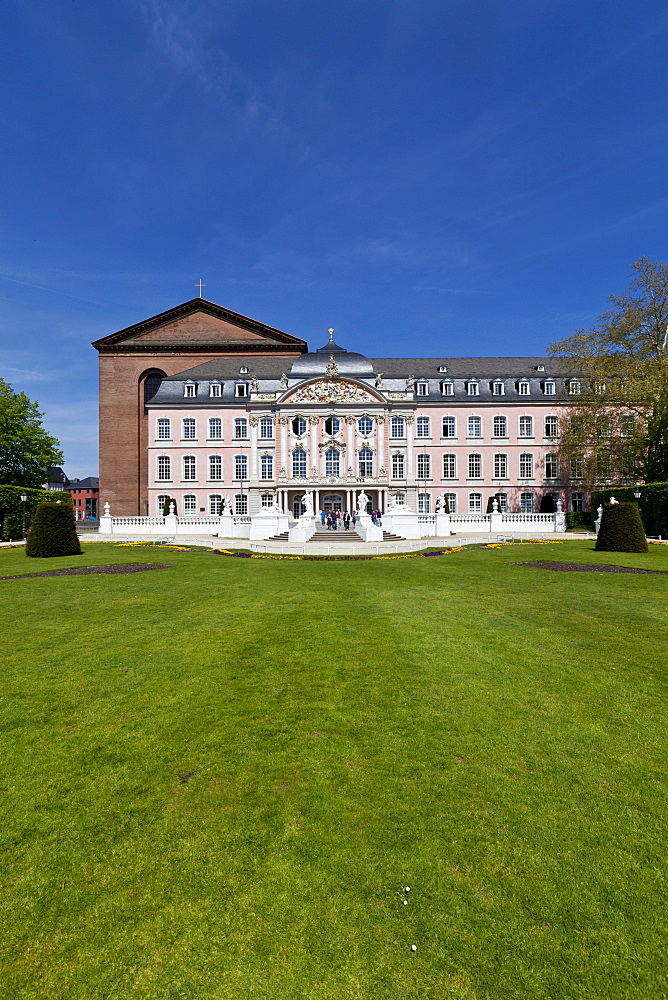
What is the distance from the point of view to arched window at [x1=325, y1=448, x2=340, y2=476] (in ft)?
145

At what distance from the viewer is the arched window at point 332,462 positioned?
4419cm

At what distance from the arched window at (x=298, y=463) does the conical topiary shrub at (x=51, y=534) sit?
24041mm

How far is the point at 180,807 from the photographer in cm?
367

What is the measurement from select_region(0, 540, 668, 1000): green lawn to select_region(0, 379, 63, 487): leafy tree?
4762cm

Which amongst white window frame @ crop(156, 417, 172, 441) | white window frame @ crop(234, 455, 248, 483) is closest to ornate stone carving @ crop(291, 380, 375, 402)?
white window frame @ crop(234, 455, 248, 483)

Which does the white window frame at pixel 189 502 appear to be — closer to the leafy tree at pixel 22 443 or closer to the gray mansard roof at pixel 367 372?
the gray mansard roof at pixel 367 372

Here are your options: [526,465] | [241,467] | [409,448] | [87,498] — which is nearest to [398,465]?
[409,448]

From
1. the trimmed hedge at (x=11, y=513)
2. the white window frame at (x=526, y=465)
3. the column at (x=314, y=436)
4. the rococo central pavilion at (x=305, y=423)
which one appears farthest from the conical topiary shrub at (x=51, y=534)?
the white window frame at (x=526, y=465)

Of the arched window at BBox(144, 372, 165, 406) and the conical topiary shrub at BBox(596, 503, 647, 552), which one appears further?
the arched window at BBox(144, 372, 165, 406)

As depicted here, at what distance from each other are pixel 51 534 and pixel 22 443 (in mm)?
33119

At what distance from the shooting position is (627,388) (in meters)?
34.4

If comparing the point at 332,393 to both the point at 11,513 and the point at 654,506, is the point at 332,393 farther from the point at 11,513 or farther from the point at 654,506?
the point at 11,513

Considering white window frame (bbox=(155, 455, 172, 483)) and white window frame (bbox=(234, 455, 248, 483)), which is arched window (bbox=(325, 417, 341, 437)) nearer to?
white window frame (bbox=(234, 455, 248, 483))

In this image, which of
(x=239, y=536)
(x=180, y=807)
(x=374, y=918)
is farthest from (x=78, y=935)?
(x=239, y=536)
